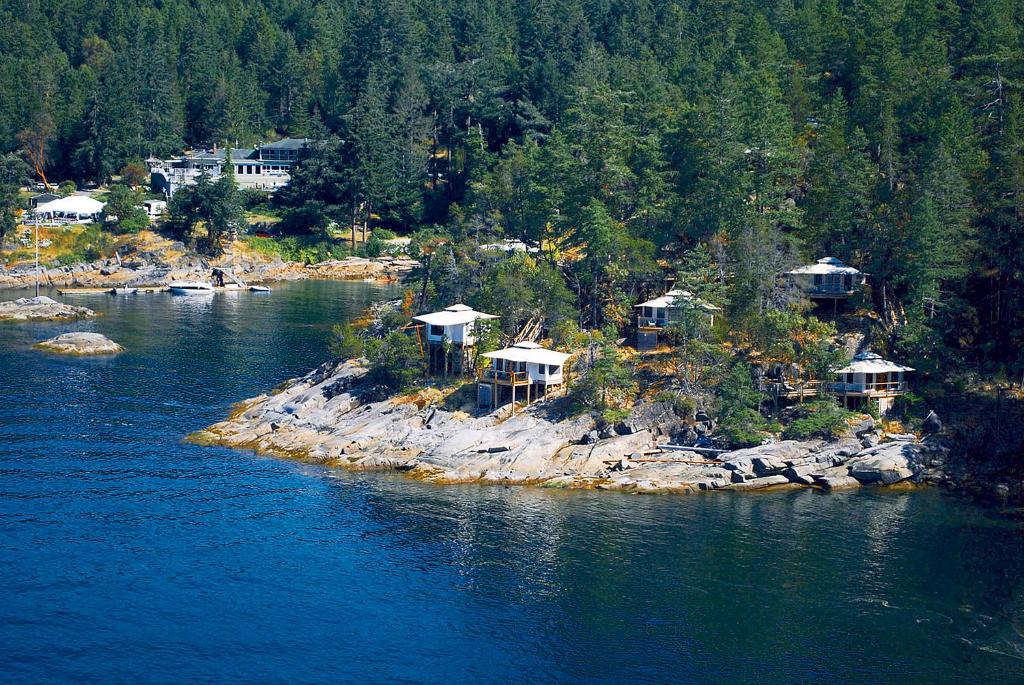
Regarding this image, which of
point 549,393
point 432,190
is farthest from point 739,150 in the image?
point 432,190

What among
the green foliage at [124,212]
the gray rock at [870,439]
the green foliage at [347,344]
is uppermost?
the green foliage at [124,212]

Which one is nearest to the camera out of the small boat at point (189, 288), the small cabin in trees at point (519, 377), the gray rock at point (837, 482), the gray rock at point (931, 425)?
the gray rock at point (837, 482)

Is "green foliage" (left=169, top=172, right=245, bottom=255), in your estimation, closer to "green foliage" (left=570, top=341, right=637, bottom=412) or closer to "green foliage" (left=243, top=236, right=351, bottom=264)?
"green foliage" (left=243, top=236, right=351, bottom=264)

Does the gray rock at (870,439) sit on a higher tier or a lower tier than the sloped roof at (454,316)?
lower

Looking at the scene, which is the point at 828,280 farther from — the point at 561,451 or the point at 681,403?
the point at 561,451

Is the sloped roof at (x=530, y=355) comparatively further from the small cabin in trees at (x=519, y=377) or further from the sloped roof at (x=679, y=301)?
the sloped roof at (x=679, y=301)

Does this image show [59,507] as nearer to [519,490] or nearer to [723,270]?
[519,490]

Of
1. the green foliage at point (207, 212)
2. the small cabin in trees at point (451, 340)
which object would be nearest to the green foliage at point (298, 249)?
the green foliage at point (207, 212)

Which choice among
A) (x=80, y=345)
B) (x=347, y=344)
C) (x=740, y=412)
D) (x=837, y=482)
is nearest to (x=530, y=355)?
(x=740, y=412)
